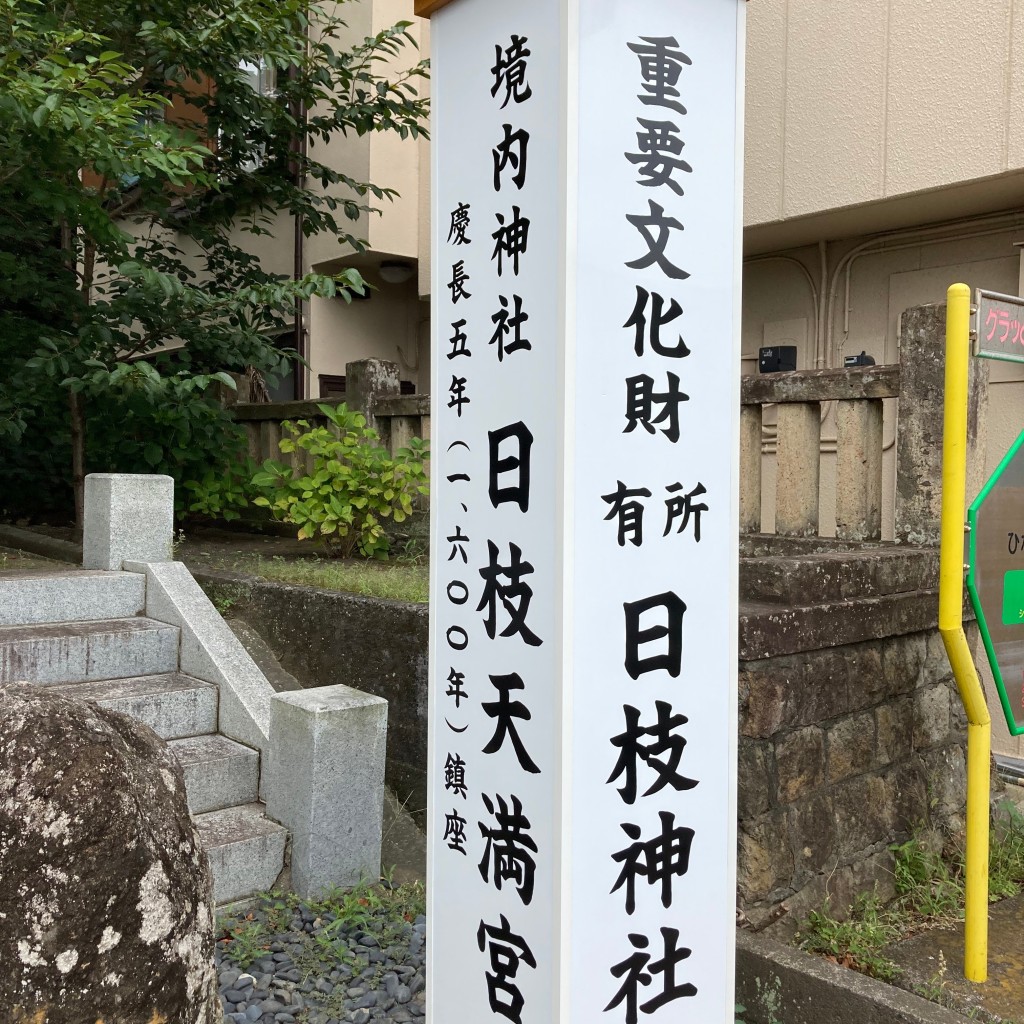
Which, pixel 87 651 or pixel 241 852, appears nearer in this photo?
pixel 241 852

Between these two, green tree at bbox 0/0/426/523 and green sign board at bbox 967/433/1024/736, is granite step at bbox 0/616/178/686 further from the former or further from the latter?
green sign board at bbox 967/433/1024/736

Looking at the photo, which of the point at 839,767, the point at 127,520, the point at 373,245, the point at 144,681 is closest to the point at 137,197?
the point at 373,245

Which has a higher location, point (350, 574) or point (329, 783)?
point (350, 574)

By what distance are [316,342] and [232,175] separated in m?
2.85

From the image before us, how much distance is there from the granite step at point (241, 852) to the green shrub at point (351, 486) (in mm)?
2490

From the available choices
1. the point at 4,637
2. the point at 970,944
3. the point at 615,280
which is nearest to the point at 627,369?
the point at 615,280

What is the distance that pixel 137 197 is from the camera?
705cm

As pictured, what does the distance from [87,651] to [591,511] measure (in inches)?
135

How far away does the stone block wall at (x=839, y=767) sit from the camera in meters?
3.55

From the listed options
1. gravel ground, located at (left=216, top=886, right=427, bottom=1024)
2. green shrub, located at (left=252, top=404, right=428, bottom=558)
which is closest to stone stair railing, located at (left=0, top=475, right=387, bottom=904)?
gravel ground, located at (left=216, top=886, right=427, bottom=1024)

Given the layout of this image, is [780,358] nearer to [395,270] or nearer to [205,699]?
[395,270]

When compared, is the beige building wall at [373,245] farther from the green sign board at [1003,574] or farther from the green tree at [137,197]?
the green sign board at [1003,574]

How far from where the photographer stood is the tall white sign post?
185 cm

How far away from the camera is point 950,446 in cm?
317
